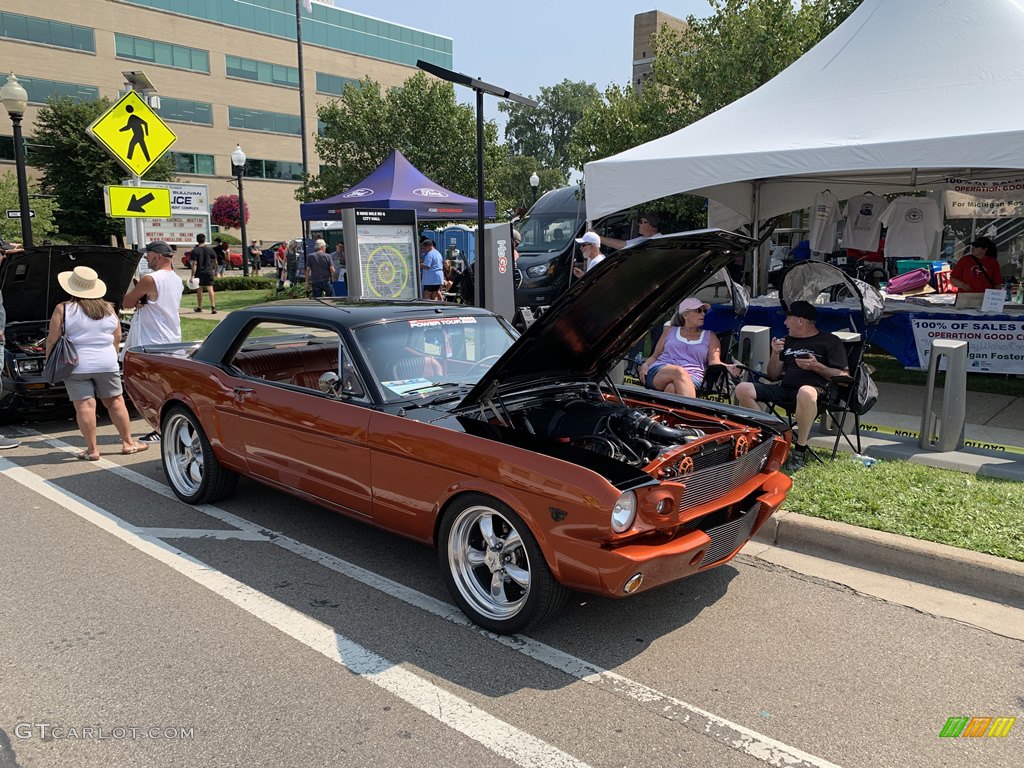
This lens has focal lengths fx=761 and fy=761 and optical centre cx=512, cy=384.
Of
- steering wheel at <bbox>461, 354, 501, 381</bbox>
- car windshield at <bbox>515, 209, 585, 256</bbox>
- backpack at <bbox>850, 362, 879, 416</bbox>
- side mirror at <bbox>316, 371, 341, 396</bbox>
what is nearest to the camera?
side mirror at <bbox>316, 371, 341, 396</bbox>

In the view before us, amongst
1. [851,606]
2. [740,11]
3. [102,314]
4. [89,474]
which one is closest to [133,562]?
[89,474]

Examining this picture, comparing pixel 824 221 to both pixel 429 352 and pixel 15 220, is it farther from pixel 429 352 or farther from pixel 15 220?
pixel 15 220

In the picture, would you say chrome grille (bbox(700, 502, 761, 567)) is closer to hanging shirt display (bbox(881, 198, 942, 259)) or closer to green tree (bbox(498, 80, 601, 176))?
hanging shirt display (bbox(881, 198, 942, 259))

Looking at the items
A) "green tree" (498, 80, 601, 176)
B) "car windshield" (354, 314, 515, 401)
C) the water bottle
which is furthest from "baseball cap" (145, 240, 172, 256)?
"green tree" (498, 80, 601, 176)

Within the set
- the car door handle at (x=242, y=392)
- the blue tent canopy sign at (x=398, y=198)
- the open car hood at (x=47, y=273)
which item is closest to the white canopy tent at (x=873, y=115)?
the car door handle at (x=242, y=392)

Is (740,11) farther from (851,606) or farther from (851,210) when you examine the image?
(851,606)

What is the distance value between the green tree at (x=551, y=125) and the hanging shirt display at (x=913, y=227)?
86852mm

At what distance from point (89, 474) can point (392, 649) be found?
13.5 feet

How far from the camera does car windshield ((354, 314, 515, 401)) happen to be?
4.37 meters

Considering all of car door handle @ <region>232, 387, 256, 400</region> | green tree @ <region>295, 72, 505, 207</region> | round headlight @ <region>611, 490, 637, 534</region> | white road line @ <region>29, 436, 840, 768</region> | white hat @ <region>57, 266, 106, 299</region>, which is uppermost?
green tree @ <region>295, 72, 505, 207</region>

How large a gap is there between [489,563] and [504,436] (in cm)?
61

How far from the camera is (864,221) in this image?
11438 mm

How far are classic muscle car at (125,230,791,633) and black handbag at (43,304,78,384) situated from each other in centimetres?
165

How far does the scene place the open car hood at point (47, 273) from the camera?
7.64m
